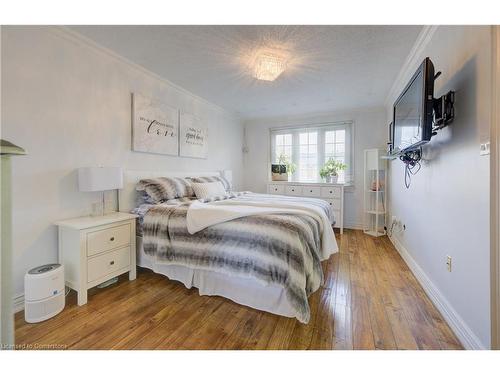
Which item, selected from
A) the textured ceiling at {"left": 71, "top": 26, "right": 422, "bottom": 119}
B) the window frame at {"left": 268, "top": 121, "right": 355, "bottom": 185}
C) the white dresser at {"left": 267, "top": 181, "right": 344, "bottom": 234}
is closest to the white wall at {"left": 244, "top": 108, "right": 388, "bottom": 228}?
the window frame at {"left": 268, "top": 121, "right": 355, "bottom": 185}

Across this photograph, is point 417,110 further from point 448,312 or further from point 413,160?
point 448,312

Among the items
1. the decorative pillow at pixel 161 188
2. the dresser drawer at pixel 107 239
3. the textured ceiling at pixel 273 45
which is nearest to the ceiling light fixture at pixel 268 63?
the textured ceiling at pixel 273 45

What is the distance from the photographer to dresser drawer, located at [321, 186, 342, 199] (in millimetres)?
3986

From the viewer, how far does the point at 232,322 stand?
152cm

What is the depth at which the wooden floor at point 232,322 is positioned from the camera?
1.33 metres

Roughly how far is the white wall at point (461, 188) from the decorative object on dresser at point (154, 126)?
2990 millimetres

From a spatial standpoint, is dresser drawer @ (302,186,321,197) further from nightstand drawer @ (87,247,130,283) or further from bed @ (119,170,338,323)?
nightstand drawer @ (87,247,130,283)

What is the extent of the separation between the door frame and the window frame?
127 inches

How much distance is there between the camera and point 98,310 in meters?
1.65

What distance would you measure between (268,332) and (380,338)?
2.34 ft

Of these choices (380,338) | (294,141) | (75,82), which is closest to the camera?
(380,338)

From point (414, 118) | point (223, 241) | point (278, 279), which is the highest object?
point (414, 118)

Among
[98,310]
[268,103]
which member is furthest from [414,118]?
[98,310]
